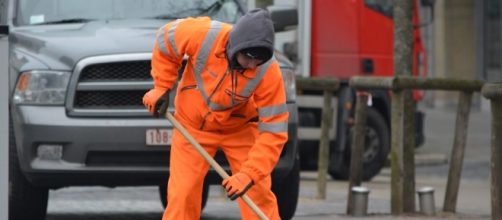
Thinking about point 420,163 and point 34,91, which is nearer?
point 34,91

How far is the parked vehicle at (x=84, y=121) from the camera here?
913 centimetres

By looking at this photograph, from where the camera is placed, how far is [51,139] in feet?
29.9

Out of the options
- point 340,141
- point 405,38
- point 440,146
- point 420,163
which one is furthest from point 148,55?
point 440,146

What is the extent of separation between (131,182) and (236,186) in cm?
249

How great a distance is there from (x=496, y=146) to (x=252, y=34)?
2.60 metres

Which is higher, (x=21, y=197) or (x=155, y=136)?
(x=155, y=136)

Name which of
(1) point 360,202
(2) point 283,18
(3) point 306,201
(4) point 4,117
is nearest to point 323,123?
(3) point 306,201

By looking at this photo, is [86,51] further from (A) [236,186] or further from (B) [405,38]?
(B) [405,38]

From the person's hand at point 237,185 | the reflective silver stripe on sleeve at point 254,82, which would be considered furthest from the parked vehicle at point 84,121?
the person's hand at point 237,185

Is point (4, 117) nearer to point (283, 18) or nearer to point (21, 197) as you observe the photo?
point (21, 197)

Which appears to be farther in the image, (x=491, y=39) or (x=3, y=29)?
(x=491, y=39)

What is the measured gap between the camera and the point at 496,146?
A: 9000 mm

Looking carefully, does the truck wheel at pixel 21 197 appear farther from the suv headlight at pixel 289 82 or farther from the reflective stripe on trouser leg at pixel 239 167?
the reflective stripe on trouser leg at pixel 239 167

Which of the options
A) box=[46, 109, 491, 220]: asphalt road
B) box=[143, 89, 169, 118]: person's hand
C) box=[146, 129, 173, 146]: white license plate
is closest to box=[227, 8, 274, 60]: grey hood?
box=[143, 89, 169, 118]: person's hand
